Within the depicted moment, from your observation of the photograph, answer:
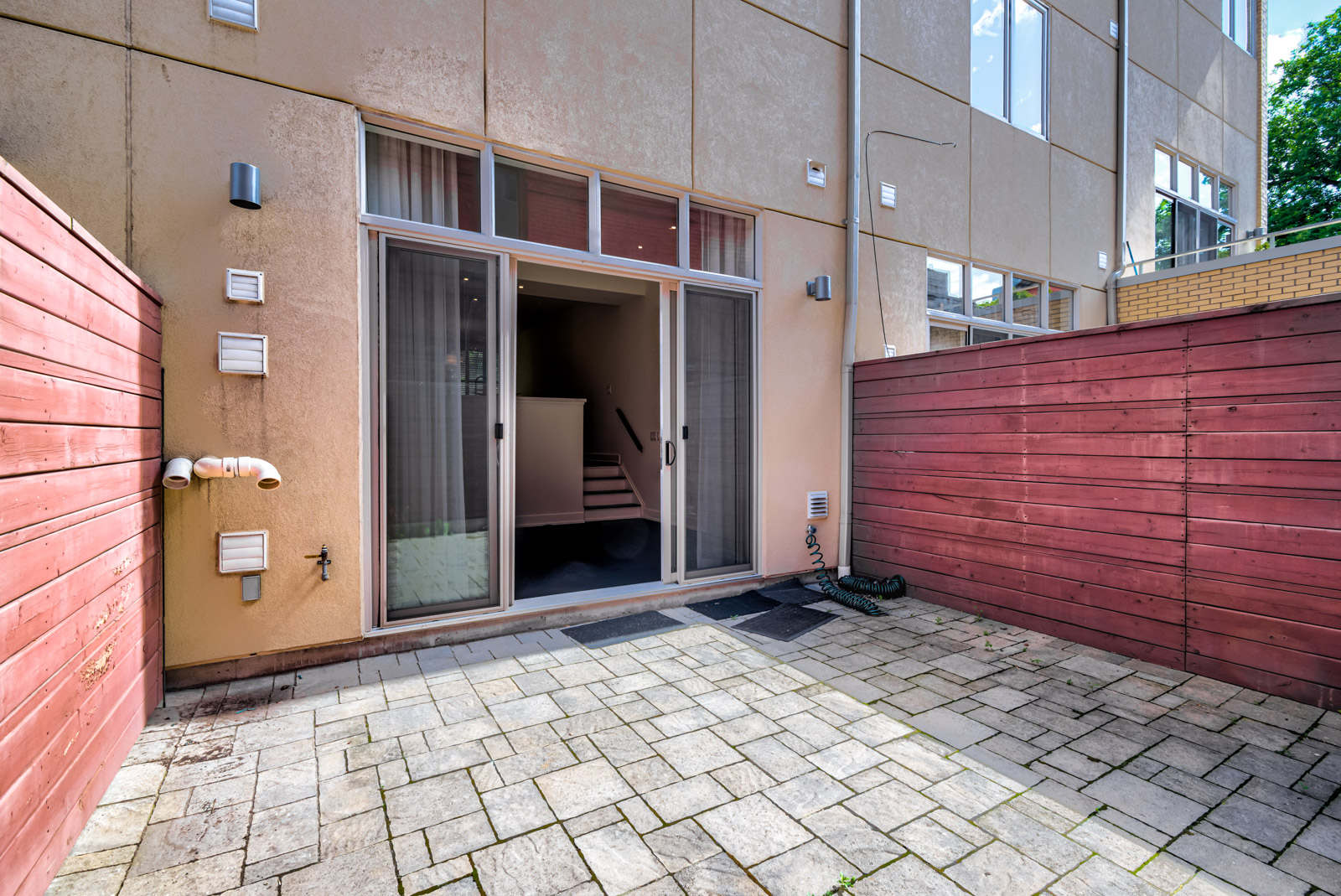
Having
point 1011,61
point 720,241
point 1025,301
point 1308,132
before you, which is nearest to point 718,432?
point 720,241

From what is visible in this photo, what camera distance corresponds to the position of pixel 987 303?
6395mm

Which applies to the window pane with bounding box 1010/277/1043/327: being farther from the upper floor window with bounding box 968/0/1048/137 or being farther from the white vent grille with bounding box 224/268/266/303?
the white vent grille with bounding box 224/268/266/303

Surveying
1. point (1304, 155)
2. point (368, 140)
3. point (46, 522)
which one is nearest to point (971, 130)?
point (368, 140)

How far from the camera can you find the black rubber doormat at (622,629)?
3721mm

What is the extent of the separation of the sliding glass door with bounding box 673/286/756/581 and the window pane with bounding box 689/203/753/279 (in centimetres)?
20

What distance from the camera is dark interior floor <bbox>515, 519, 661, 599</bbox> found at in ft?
14.9

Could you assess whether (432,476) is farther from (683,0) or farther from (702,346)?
(683,0)

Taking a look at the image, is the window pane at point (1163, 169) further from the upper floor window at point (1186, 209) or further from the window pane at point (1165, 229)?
the window pane at point (1165, 229)

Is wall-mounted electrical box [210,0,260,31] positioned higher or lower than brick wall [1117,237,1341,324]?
→ higher

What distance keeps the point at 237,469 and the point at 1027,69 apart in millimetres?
8218

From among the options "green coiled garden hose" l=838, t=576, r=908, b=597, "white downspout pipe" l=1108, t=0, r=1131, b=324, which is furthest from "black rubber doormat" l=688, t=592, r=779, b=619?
"white downspout pipe" l=1108, t=0, r=1131, b=324

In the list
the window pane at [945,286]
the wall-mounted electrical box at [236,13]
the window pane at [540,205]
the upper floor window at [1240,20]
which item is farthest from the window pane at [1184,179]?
the wall-mounted electrical box at [236,13]

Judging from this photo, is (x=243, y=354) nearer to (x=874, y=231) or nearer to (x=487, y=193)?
(x=487, y=193)

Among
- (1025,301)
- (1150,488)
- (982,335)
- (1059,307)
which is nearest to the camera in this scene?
(1150,488)
